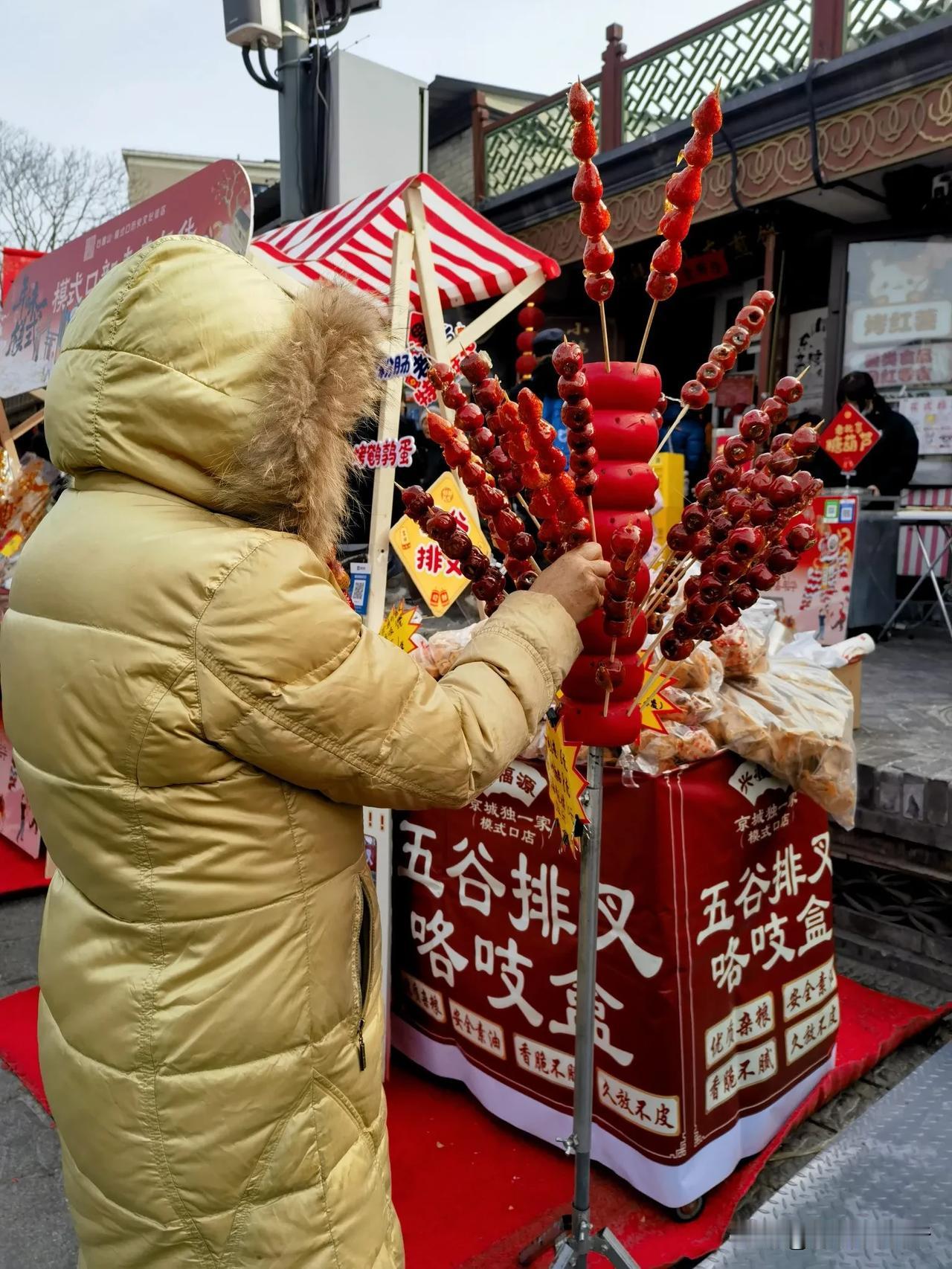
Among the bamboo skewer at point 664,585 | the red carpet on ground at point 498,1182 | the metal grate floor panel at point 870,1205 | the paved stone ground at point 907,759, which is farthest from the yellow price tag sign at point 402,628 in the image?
the paved stone ground at point 907,759

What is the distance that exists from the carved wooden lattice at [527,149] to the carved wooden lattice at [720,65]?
831mm

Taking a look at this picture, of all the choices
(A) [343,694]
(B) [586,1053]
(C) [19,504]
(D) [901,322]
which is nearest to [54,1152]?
(B) [586,1053]

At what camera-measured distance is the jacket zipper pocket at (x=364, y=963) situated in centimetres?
142

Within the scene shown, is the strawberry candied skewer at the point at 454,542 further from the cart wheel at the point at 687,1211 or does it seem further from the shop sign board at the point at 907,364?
the shop sign board at the point at 907,364

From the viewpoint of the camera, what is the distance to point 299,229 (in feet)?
15.1

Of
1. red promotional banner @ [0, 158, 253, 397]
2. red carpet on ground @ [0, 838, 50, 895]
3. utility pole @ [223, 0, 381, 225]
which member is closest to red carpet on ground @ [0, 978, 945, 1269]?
red carpet on ground @ [0, 838, 50, 895]

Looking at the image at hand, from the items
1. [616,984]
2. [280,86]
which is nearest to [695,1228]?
[616,984]

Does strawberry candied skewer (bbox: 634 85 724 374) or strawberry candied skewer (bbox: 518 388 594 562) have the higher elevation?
strawberry candied skewer (bbox: 634 85 724 374)

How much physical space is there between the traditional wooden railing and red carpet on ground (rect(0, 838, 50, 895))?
6587 millimetres

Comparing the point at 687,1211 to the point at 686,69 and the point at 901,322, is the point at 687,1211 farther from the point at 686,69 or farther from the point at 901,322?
the point at 686,69

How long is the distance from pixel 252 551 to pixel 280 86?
5697 millimetres

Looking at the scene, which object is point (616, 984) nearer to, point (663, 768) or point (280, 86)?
point (663, 768)

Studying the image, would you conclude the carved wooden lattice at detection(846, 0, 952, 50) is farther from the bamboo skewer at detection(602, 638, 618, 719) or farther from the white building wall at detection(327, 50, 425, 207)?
the bamboo skewer at detection(602, 638, 618, 719)

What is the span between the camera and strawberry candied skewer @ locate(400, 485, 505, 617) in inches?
62.8
